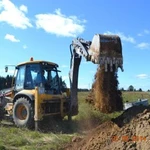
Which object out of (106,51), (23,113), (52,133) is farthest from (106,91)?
(23,113)

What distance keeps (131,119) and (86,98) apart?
17.8 feet

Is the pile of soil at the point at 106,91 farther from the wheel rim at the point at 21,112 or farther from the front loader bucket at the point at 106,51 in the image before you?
the wheel rim at the point at 21,112

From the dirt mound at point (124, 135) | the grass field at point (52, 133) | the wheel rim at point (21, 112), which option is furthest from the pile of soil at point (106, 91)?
the dirt mound at point (124, 135)

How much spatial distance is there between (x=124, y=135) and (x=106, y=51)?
466 centimetres

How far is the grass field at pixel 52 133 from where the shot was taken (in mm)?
9055

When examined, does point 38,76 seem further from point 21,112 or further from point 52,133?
point 52,133

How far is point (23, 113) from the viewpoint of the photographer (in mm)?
12492

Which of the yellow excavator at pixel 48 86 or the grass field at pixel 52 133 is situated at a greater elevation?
the yellow excavator at pixel 48 86

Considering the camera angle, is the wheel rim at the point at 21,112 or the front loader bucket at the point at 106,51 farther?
the wheel rim at the point at 21,112

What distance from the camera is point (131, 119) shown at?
8055mm

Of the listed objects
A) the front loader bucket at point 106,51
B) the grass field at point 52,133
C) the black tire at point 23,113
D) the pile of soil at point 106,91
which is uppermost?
the front loader bucket at point 106,51

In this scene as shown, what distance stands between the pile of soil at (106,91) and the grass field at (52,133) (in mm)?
390

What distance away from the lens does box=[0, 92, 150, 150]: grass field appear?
9.05 m

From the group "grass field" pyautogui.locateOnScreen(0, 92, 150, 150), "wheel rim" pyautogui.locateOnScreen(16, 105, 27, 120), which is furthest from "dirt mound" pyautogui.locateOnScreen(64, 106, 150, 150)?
"wheel rim" pyautogui.locateOnScreen(16, 105, 27, 120)
